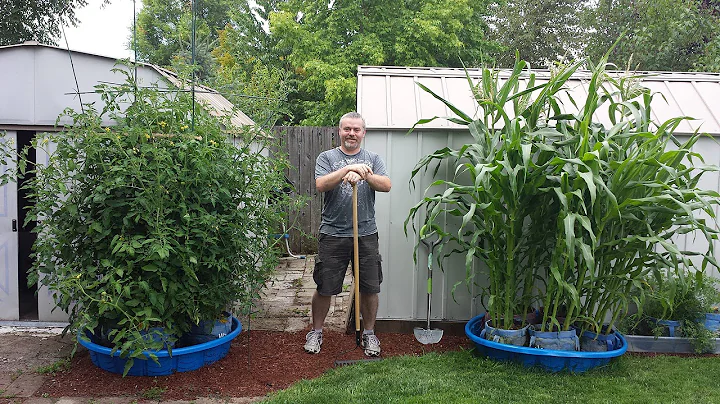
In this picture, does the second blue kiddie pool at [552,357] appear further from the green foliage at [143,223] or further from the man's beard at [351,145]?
the green foliage at [143,223]

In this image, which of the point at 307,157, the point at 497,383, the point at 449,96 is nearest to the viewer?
the point at 497,383

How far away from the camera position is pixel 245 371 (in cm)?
340

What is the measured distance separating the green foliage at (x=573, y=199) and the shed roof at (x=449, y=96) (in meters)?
0.55

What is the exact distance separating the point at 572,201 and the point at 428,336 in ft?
4.56

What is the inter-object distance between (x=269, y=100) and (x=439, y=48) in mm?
9261

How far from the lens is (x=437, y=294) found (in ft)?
13.0

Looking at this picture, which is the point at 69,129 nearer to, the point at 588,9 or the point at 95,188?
the point at 95,188

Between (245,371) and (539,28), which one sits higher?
(539,28)

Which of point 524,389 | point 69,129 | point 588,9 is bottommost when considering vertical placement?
point 524,389

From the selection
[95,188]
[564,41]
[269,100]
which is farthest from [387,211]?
[564,41]

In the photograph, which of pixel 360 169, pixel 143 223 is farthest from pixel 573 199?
pixel 143 223

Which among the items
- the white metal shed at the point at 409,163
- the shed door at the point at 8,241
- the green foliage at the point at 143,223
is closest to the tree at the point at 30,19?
the shed door at the point at 8,241

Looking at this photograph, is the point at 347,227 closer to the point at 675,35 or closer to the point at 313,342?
the point at 313,342

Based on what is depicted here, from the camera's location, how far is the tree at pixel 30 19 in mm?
10828
